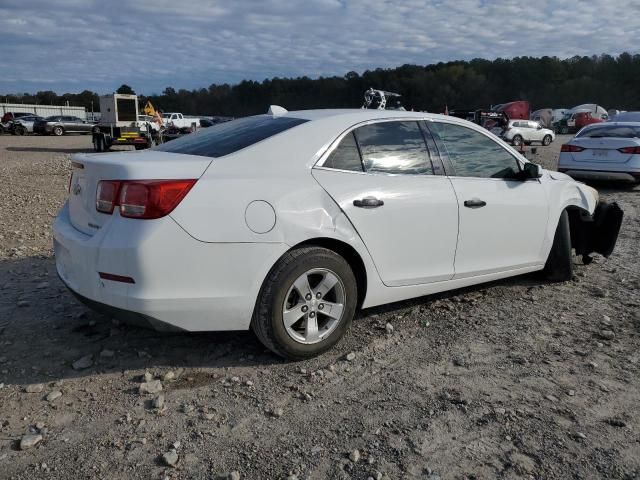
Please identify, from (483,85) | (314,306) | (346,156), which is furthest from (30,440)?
(483,85)

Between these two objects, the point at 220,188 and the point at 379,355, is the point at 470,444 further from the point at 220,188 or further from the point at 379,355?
the point at 220,188

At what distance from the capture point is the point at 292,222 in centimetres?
337

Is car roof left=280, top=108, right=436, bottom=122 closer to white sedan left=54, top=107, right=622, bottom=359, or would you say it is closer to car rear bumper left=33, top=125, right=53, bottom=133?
white sedan left=54, top=107, right=622, bottom=359

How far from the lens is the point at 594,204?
18.6 ft

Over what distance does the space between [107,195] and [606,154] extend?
1076 centimetres

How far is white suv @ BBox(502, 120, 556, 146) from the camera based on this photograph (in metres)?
31.9

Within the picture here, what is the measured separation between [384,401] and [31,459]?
180cm

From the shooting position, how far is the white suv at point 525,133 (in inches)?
1257

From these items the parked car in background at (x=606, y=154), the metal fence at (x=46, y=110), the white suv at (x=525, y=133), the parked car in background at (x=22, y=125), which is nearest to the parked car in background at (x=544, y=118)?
the white suv at (x=525, y=133)

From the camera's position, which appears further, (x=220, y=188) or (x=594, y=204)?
(x=594, y=204)

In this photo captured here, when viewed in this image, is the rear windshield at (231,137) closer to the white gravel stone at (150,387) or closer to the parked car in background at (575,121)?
the white gravel stone at (150,387)

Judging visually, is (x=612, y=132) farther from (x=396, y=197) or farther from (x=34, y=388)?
(x=34, y=388)

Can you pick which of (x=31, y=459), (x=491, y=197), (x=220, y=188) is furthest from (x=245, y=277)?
(x=491, y=197)

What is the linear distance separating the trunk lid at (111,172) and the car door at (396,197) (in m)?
0.83
